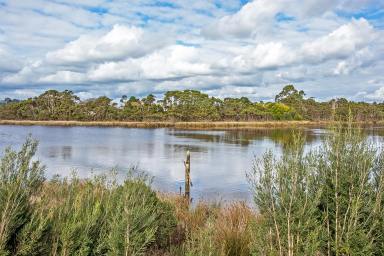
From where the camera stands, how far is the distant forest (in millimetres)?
108981

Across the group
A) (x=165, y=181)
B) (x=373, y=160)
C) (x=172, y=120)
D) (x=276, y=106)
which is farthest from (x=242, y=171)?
(x=276, y=106)

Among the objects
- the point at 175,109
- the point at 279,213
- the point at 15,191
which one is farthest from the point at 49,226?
the point at 175,109

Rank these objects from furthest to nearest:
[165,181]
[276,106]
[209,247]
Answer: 1. [276,106]
2. [165,181]
3. [209,247]

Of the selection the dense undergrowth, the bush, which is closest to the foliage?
the dense undergrowth

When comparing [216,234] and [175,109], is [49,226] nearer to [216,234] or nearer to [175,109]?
[216,234]

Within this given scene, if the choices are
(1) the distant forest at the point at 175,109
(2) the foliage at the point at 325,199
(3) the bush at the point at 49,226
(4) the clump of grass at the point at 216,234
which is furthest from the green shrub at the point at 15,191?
(1) the distant forest at the point at 175,109

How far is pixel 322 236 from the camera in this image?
4.31 meters

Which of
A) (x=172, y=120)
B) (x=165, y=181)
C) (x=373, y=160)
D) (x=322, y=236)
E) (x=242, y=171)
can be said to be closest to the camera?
(x=322, y=236)

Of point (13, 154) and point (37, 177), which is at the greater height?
point (13, 154)

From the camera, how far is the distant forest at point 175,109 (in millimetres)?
108981

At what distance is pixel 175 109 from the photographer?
111 meters

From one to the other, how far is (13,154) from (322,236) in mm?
3657

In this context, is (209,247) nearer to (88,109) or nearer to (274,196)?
(274,196)

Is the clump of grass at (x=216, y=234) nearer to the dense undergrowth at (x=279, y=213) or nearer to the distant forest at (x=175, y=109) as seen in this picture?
the dense undergrowth at (x=279, y=213)
